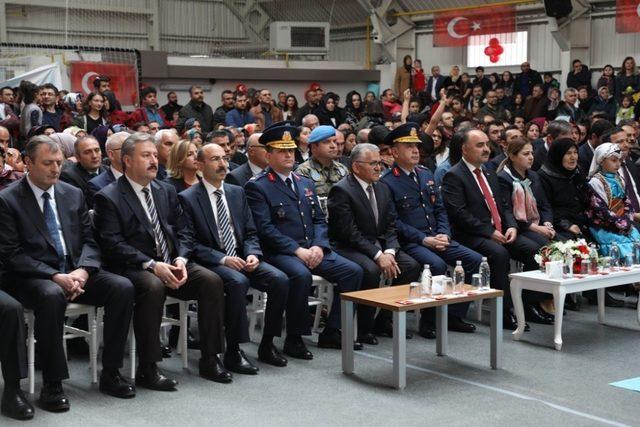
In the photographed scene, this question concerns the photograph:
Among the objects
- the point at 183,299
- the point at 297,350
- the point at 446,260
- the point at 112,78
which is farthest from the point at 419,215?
the point at 112,78

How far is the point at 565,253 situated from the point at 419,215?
120cm

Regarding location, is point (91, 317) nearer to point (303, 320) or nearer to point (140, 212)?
point (140, 212)

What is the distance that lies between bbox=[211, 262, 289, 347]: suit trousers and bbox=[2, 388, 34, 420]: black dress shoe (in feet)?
4.39

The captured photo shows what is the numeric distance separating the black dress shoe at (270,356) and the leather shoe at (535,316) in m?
2.29

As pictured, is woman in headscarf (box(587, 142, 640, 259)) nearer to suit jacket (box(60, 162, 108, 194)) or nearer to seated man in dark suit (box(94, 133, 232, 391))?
seated man in dark suit (box(94, 133, 232, 391))

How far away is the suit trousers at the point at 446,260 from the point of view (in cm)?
700

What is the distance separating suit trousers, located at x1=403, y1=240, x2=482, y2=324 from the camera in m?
7.00

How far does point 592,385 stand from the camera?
5.56 meters

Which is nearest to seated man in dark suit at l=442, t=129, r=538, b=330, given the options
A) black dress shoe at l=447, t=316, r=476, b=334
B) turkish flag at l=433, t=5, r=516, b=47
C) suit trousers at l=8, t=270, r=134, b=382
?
black dress shoe at l=447, t=316, r=476, b=334

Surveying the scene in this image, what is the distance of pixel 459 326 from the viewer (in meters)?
7.02

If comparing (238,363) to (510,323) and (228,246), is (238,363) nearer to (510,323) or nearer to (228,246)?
(228,246)

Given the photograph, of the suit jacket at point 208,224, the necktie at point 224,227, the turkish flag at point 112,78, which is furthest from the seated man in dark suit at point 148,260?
the turkish flag at point 112,78

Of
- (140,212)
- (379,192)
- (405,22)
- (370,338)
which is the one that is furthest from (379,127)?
(405,22)

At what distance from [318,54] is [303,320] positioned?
46.6ft
